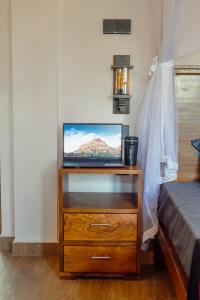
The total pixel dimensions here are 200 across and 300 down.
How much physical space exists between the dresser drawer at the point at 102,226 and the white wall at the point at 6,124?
0.73 metres

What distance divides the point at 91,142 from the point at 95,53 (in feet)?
2.33

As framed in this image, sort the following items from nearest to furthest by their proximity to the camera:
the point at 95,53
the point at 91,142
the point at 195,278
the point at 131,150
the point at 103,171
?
the point at 195,278 < the point at 103,171 < the point at 131,150 < the point at 91,142 < the point at 95,53

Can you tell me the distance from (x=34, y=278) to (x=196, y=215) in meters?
Answer: 1.31

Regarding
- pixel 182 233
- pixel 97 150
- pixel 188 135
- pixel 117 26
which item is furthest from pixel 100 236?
pixel 117 26

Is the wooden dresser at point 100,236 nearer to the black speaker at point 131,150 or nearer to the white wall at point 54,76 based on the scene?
the black speaker at point 131,150

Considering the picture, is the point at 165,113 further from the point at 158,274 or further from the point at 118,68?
the point at 158,274

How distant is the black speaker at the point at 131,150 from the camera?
252 cm

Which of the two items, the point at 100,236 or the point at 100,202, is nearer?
the point at 100,236

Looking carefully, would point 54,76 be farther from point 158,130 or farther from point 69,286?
point 69,286

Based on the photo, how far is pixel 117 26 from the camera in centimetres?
268

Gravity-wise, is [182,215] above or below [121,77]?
below

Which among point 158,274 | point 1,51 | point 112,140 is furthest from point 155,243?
point 1,51

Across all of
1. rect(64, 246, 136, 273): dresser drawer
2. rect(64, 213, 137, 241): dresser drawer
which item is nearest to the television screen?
rect(64, 213, 137, 241): dresser drawer

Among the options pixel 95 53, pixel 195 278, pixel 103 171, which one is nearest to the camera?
pixel 195 278
